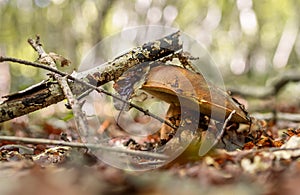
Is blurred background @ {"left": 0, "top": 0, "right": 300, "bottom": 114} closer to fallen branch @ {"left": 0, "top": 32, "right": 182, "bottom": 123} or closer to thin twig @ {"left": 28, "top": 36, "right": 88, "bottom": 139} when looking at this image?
thin twig @ {"left": 28, "top": 36, "right": 88, "bottom": 139}

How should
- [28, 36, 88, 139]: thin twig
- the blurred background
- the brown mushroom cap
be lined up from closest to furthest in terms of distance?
[28, 36, 88, 139]: thin twig, the brown mushroom cap, the blurred background

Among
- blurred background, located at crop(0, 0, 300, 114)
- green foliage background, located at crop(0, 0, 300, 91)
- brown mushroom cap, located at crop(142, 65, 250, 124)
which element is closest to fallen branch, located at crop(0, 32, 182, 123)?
brown mushroom cap, located at crop(142, 65, 250, 124)

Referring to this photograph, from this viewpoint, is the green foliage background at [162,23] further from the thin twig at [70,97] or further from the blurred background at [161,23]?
the thin twig at [70,97]

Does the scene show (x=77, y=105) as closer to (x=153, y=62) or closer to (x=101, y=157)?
(x=101, y=157)

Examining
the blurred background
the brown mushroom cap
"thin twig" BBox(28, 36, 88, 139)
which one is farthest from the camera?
the blurred background

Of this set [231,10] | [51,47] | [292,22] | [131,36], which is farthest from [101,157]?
[292,22]

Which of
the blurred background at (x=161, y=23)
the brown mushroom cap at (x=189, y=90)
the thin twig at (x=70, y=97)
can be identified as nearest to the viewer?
the thin twig at (x=70, y=97)

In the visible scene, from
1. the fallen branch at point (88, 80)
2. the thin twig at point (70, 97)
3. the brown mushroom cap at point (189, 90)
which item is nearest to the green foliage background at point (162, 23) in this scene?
the thin twig at point (70, 97)
